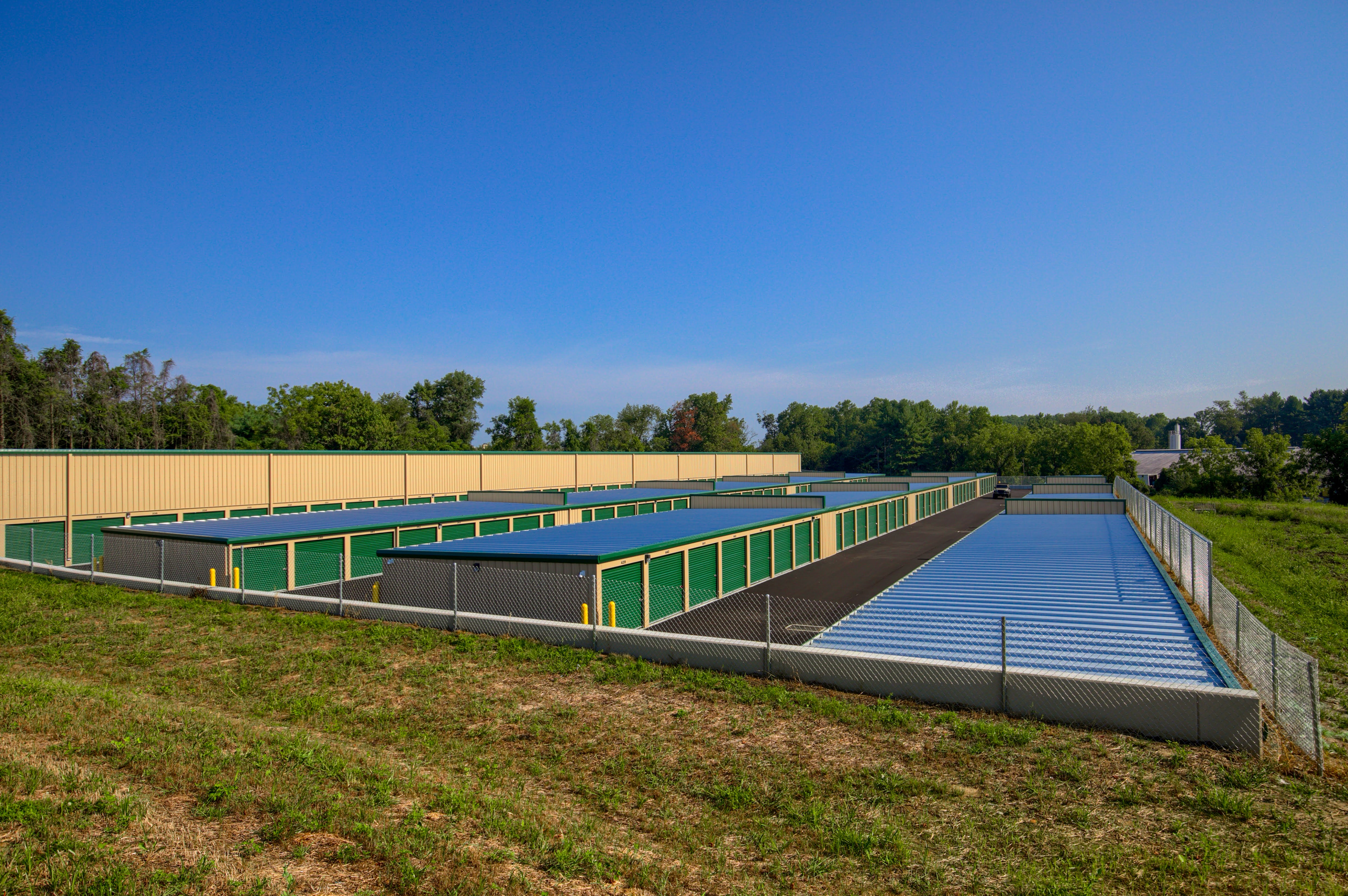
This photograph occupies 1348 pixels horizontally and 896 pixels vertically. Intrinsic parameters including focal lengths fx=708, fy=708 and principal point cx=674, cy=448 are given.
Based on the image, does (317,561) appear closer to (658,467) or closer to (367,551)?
(367,551)

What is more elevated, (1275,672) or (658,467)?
(658,467)

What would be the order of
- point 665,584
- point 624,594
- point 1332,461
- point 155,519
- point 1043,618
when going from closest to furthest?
point 1043,618 → point 624,594 → point 665,584 → point 155,519 → point 1332,461

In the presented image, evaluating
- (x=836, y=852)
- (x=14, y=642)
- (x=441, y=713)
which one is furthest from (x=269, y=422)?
(x=836, y=852)

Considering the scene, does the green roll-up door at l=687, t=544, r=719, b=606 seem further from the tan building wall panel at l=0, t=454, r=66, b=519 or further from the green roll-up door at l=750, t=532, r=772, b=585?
the tan building wall panel at l=0, t=454, r=66, b=519

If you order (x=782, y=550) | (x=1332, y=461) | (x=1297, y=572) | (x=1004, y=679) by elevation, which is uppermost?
(x=1332, y=461)

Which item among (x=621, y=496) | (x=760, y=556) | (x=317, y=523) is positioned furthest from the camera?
(x=621, y=496)

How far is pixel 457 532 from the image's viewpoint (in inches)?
1199

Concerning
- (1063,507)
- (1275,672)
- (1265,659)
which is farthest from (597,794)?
(1063,507)

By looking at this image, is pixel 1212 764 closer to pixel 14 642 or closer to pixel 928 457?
pixel 14 642

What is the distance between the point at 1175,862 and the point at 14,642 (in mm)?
21226

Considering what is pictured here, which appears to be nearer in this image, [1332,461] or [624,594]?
[624,594]

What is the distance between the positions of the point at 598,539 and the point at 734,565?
575cm

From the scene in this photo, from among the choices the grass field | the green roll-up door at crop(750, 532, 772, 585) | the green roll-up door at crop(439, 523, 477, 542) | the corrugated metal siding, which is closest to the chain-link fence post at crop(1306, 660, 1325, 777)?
the grass field

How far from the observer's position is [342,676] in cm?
1361
